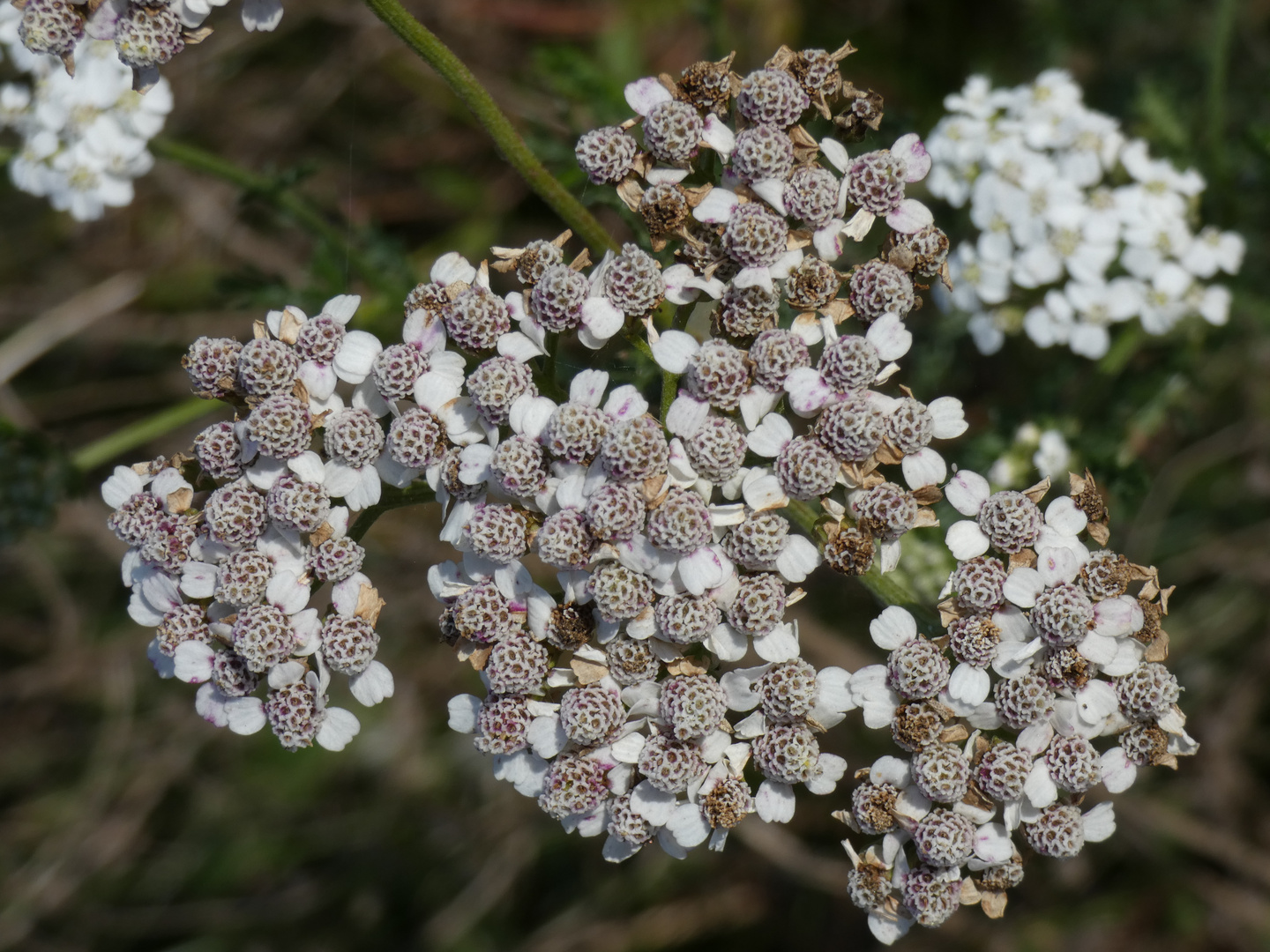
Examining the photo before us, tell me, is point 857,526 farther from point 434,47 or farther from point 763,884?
point 763,884

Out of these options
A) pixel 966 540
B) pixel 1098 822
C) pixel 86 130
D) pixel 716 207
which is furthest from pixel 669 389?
pixel 86 130

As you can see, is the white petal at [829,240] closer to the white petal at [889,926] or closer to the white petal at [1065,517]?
the white petal at [1065,517]

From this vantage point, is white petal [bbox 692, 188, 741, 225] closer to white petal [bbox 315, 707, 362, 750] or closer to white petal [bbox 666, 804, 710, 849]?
white petal [bbox 666, 804, 710, 849]

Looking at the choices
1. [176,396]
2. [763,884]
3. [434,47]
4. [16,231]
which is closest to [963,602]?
[434,47]

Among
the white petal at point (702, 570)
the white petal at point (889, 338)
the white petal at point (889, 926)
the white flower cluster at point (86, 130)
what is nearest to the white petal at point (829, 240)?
the white petal at point (889, 338)

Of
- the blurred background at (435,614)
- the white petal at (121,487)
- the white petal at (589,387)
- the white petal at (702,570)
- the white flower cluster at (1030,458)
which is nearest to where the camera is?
the white petal at (702,570)

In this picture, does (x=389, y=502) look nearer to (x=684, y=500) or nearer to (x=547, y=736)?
(x=547, y=736)
